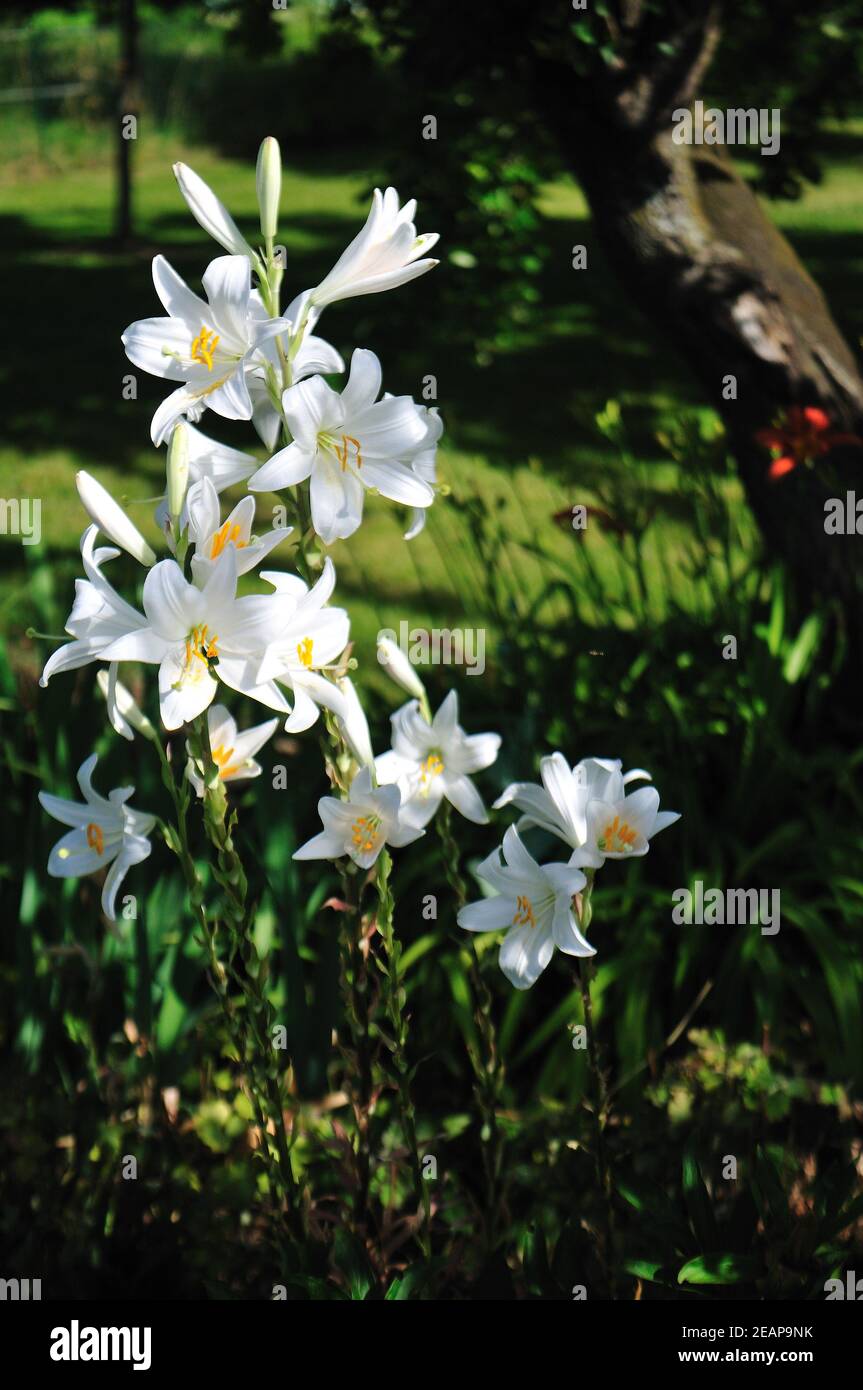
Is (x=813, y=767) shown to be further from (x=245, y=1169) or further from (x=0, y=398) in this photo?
(x=0, y=398)

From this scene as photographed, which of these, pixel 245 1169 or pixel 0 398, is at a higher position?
pixel 0 398

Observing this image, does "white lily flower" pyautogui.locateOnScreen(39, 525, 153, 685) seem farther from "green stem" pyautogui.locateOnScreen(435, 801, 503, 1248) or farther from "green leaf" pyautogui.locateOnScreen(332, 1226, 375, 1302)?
"green leaf" pyautogui.locateOnScreen(332, 1226, 375, 1302)

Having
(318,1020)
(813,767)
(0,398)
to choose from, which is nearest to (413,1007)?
(318,1020)

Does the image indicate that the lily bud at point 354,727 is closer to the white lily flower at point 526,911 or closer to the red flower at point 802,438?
the white lily flower at point 526,911

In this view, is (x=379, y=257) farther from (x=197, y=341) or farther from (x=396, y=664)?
(x=396, y=664)

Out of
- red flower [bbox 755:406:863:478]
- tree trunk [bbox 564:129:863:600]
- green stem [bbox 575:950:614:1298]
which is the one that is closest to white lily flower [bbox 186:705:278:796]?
green stem [bbox 575:950:614:1298]

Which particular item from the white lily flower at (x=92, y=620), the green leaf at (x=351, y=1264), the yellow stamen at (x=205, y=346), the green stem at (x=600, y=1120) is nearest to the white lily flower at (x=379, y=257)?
the yellow stamen at (x=205, y=346)
